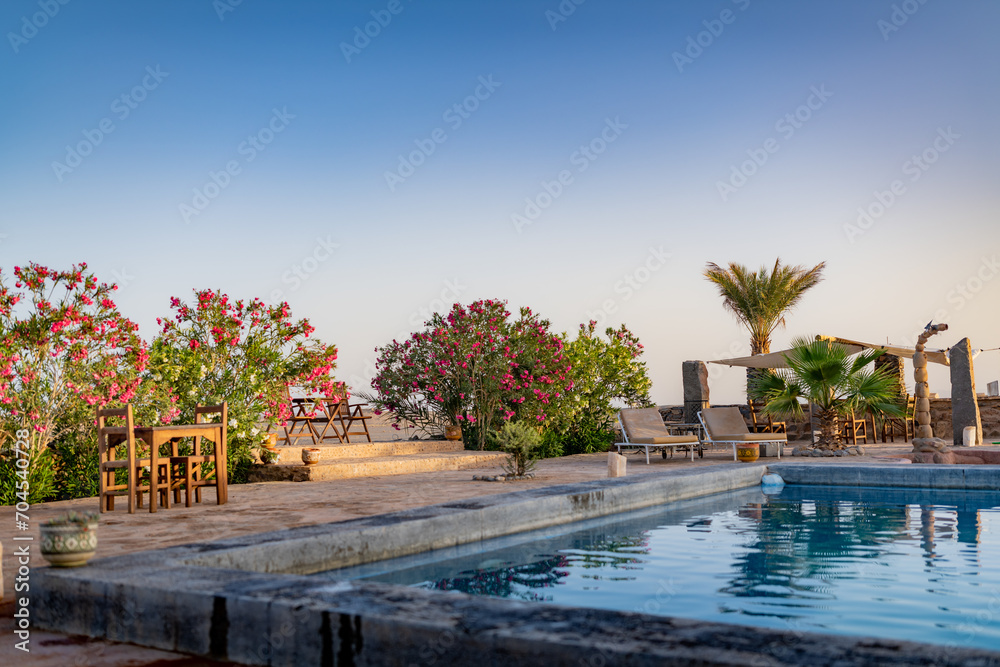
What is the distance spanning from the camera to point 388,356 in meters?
14.5

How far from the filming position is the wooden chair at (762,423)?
622 inches

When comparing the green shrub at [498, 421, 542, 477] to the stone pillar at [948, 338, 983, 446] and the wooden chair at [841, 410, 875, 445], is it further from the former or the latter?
the wooden chair at [841, 410, 875, 445]

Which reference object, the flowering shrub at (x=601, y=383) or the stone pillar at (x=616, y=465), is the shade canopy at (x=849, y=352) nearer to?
the flowering shrub at (x=601, y=383)

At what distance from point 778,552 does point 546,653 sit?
3749mm

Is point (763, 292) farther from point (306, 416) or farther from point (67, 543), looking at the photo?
point (67, 543)

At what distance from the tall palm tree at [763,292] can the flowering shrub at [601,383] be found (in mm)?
7692

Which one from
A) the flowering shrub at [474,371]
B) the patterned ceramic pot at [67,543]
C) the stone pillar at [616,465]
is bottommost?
the stone pillar at [616,465]

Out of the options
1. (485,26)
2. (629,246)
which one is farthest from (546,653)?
(629,246)

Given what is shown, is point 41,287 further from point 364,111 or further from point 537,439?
point 364,111

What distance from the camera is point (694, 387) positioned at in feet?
52.2

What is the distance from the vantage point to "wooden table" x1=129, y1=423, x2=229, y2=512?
257 inches

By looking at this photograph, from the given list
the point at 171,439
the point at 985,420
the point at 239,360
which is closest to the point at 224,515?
the point at 171,439

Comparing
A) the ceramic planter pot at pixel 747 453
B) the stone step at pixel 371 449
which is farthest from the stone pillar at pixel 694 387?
the stone step at pixel 371 449

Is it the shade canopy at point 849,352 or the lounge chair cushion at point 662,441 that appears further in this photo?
the shade canopy at point 849,352
